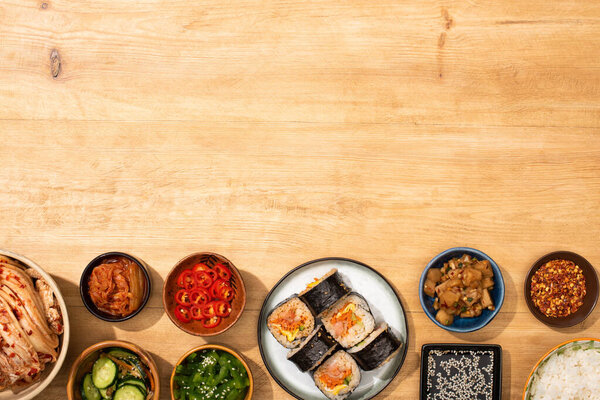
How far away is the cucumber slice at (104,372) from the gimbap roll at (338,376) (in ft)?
3.57

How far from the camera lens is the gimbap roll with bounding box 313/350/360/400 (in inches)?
103

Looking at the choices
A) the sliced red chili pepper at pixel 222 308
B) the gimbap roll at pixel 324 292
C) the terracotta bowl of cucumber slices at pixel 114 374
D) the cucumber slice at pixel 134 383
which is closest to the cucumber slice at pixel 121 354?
the terracotta bowl of cucumber slices at pixel 114 374

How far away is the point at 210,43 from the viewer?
283cm

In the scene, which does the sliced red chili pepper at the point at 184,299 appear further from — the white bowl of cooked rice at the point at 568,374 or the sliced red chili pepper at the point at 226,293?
the white bowl of cooked rice at the point at 568,374

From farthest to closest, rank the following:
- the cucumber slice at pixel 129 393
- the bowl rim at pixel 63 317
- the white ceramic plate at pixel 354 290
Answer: the white ceramic plate at pixel 354 290 → the cucumber slice at pixel 129 393 → the bowl rim at pixel 63 317

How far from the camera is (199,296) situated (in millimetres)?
2633

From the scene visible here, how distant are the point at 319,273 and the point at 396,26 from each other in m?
1.48

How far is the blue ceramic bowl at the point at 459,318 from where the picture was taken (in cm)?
262

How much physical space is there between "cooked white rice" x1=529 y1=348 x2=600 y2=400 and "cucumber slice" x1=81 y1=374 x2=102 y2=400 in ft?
7.81

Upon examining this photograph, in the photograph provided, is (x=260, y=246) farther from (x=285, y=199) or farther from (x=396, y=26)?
(x=396, y=26)

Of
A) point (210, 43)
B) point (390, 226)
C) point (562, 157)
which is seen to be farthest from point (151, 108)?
point (562, 157)

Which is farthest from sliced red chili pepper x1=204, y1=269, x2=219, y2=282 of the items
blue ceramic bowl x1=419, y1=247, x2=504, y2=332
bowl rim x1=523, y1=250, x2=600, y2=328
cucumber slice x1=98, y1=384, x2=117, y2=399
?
bowl rim x1=523, y1=250, x2=600, y2=328

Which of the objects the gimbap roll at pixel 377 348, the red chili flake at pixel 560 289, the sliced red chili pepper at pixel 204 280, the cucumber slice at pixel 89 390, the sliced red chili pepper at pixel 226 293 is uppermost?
the red chili flake at pixel 560 289

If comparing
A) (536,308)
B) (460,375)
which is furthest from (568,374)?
(460,375)
